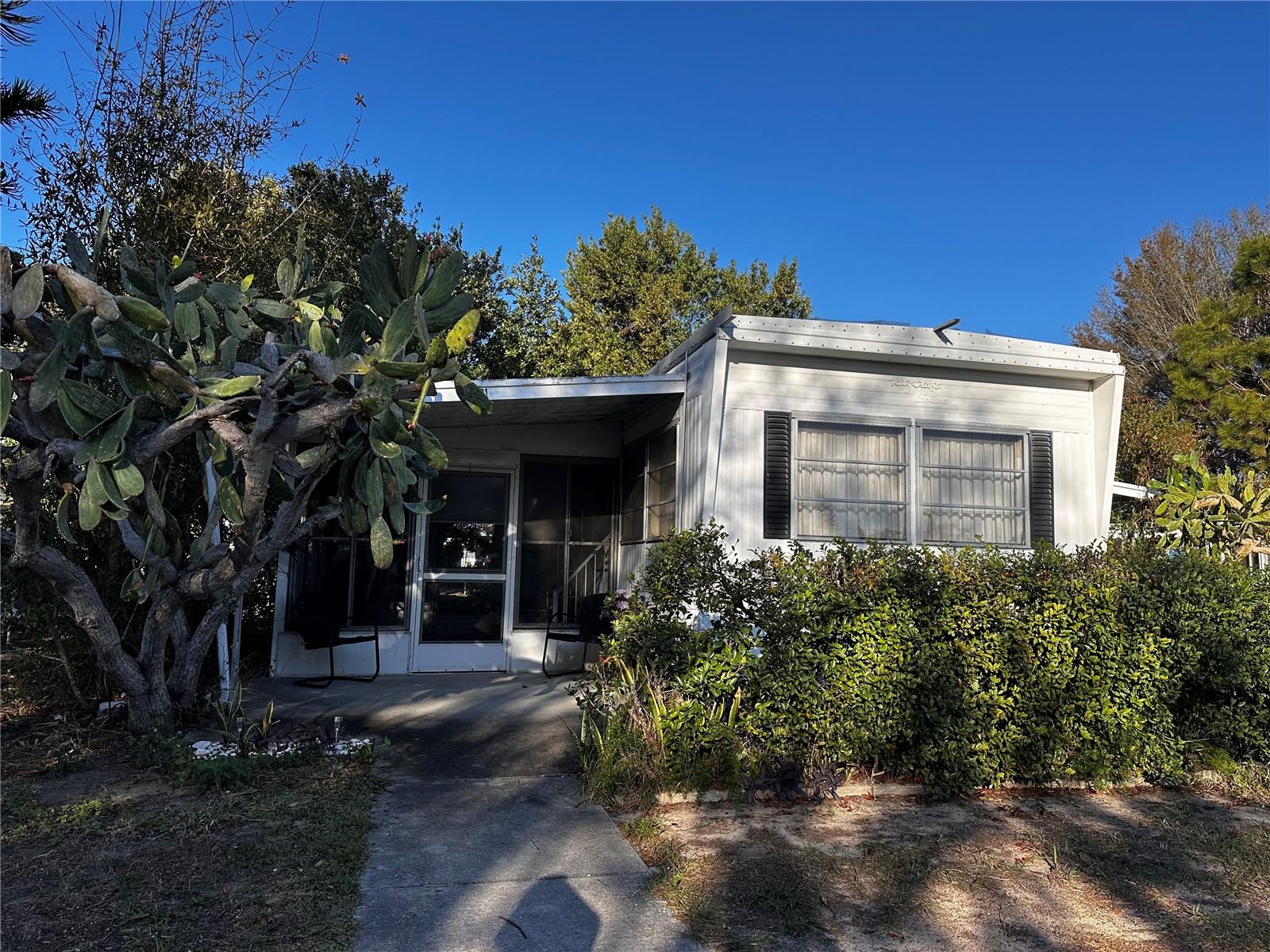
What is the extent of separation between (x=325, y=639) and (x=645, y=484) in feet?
11.2

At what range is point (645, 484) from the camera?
9.08m

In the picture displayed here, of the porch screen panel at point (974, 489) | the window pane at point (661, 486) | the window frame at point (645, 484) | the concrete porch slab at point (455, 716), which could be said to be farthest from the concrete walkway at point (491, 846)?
the porch screen panel at point (974, 489)

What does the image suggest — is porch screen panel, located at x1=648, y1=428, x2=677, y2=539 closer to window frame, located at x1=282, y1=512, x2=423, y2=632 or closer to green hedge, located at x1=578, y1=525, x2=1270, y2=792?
window frame, located at x1=282, y1=512, x2=423, y2=632

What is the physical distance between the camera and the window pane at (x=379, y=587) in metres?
9.07

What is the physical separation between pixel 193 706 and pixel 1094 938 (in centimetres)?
570

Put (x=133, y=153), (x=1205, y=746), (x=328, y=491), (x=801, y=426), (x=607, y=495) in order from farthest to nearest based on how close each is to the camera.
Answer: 1. (x=607, y=495)
2. (x=328, y=491)
3. (x=133, y=153)
4. (x=801, y=426)
5. (x=1205, y=746)

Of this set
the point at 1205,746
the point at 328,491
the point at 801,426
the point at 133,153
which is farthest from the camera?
the point at 328,491

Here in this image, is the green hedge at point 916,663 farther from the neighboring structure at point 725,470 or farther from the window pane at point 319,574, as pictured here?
the window pane at point 319,574

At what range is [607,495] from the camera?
1000 centimetres

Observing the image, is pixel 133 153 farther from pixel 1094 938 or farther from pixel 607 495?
pixel 1094 938

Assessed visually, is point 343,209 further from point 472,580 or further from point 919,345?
point 919,345

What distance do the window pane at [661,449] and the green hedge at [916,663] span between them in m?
2.67

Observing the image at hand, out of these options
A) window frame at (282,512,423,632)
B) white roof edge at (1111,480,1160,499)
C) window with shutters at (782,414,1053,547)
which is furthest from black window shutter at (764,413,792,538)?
white roof edge at (1111,480,1160,499)

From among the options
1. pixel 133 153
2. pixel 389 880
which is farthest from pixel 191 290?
pixel 133 153
